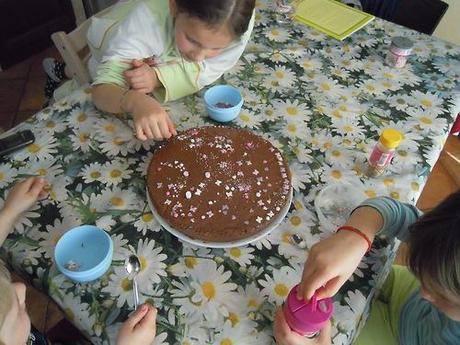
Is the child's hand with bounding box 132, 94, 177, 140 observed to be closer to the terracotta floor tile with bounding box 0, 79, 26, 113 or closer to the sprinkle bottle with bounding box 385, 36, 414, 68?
the sprinkle bottle with bounding box 385, 36, 414, 68

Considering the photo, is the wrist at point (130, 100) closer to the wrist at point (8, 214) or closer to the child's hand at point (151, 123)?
the child's hand at point (151, 123)

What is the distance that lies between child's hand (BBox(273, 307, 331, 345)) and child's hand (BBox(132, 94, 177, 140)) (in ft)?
1.48

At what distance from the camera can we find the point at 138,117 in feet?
2.95

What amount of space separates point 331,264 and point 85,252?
429 millimetres

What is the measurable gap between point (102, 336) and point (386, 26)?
1215 millimetres

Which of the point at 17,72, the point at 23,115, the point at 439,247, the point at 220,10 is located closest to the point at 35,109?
the point at 23,115

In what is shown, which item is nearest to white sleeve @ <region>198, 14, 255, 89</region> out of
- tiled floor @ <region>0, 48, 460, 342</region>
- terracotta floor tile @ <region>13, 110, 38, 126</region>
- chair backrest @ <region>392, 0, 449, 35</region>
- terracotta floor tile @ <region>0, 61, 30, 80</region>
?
chair backrest @ <region>392, 0, 449, 35</region>

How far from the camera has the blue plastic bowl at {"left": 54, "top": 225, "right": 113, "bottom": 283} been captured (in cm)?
69

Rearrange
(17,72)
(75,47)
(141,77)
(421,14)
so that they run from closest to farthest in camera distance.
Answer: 1. (141,77)
2. (75,47)
3. (421,14)
4. (17,72)

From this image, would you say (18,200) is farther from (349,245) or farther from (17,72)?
(17,72)

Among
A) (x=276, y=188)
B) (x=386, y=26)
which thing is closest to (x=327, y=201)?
(x=276, y=188)

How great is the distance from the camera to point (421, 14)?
4.92ft

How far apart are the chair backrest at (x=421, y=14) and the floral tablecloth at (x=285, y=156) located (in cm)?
20

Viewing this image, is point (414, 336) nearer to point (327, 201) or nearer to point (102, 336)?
point (327, 201)
